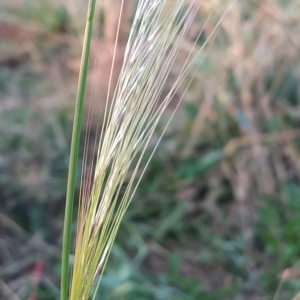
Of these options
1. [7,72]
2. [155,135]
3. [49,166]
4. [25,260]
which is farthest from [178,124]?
[7,72]

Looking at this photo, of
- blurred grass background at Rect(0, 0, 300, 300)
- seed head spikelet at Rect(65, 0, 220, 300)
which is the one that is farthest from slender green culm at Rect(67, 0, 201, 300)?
blurred grass background at Rect(0, 0, 300, 300)

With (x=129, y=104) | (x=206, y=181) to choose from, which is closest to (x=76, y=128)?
(x=129, y=104)

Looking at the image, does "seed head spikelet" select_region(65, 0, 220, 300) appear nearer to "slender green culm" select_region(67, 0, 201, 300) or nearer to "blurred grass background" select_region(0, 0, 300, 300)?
"slender green culm" select_region(67, 0, 201, 300)

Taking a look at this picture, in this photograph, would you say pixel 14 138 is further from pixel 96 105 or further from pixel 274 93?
pixel 274 93

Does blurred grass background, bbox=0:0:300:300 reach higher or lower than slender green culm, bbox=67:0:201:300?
lower

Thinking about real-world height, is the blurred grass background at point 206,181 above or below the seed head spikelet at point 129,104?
below

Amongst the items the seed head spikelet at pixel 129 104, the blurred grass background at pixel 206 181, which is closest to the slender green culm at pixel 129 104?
the seed head spikelet at pixel 129 104

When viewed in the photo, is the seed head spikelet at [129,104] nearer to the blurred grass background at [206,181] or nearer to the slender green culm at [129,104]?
the slender green culm at [129,104]

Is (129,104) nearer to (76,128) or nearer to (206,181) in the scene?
(76,128)
